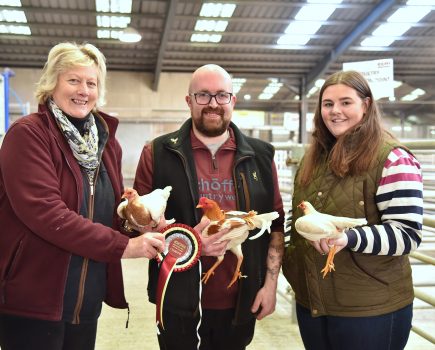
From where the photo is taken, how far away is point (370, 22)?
860cm

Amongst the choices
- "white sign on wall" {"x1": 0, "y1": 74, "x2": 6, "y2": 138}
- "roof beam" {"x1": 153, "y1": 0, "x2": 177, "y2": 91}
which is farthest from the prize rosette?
"roof beam" {"x1": 153, "y1": 0, "x2": 177, "y2": 91}

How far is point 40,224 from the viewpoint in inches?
56.5

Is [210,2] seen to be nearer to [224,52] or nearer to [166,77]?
[224,52]

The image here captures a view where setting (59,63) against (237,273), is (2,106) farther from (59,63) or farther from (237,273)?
(237,273)

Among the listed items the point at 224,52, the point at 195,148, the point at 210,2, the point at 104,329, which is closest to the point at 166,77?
the point at 224,52

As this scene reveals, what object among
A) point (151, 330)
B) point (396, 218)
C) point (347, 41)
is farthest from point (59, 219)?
point (347, 41)

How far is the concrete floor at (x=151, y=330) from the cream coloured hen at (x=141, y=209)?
6.90 feet

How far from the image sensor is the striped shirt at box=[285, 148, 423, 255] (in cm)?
150

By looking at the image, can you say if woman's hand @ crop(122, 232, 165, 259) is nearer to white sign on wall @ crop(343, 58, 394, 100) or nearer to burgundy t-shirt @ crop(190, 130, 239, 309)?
burgundy t-shirt @ crop(190, 130, 239, 309)

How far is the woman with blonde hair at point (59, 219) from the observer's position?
145cm

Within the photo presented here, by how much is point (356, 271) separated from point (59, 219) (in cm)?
109

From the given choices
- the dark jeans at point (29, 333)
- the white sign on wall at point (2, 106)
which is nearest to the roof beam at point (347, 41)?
the white sign on wall at point (2, 106)

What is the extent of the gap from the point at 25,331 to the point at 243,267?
890 mm

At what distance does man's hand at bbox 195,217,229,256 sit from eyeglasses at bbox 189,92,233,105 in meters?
0.59
